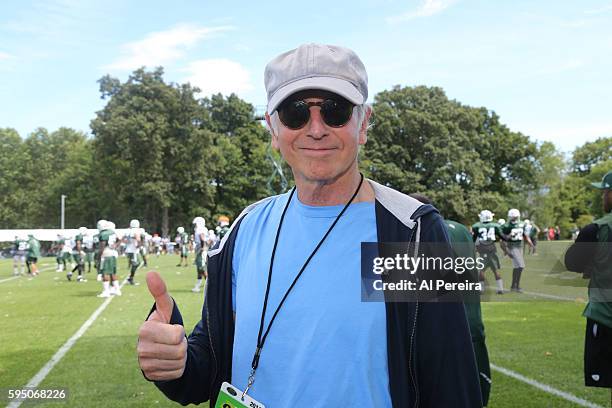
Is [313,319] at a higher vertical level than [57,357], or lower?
higher

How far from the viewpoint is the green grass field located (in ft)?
23.7

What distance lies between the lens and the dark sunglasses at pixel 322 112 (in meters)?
2.12

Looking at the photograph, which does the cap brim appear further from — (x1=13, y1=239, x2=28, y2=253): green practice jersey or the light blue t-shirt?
(x1=13, y1=239, x2=28, y2=253): green practice jersey

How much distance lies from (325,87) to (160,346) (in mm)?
1013

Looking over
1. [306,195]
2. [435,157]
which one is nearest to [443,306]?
[306,195]

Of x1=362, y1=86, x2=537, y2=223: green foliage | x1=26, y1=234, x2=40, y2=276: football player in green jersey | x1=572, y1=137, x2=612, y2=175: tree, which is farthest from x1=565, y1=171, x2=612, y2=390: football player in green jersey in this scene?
x1=572, y1=137, x2=612, y2=175: tree

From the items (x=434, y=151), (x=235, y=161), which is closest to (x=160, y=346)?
(x=434, y=151)

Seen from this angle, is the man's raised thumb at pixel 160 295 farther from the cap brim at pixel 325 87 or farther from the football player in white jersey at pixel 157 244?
the football player in white jersey at pixel 157 244

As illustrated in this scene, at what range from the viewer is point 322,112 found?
213 centimetres

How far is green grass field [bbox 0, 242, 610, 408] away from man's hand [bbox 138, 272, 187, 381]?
4.66 meters

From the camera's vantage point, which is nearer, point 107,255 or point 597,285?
point 597,285

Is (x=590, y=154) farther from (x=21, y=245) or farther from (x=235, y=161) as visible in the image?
(x=21, y=245)

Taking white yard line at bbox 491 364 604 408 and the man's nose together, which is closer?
the man's nose

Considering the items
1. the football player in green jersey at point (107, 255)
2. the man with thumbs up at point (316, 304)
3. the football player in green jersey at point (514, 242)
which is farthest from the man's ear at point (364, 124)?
the football player in green jersey at point (107, 255)
